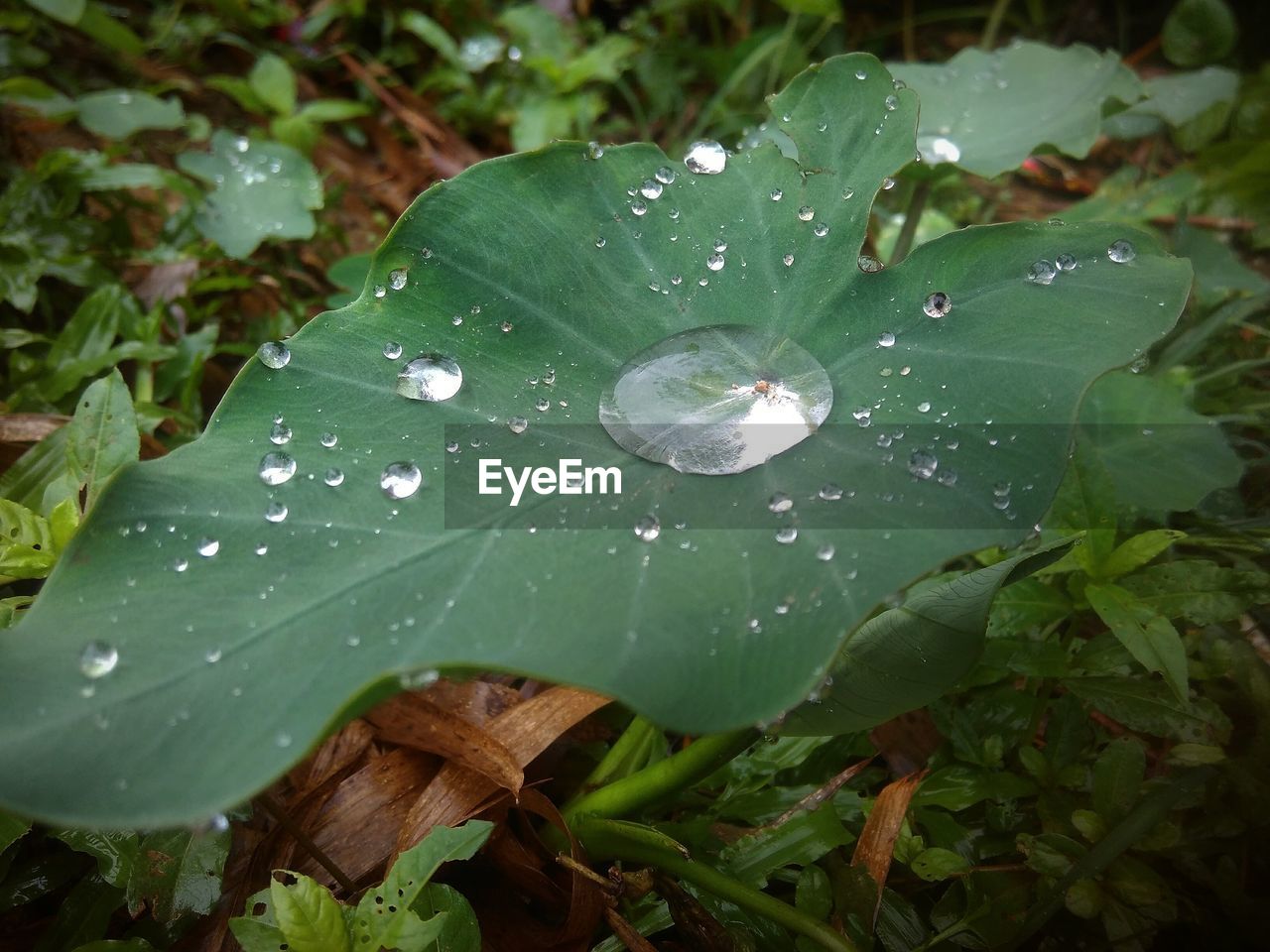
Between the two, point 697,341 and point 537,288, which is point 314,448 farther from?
point 697,341

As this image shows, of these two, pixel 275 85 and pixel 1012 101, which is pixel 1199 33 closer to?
pixel 1012 101

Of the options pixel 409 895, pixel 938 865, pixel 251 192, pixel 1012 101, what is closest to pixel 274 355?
pixel 409 895

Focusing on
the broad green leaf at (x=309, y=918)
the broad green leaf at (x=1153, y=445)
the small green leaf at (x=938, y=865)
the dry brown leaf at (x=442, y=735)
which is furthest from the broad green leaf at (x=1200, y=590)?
the broad green leaf at (x=309, y=918)

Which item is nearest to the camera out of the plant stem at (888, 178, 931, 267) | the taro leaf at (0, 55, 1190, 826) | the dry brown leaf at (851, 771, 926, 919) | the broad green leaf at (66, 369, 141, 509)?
the taro leaf at (0, 55, 1190, 826)

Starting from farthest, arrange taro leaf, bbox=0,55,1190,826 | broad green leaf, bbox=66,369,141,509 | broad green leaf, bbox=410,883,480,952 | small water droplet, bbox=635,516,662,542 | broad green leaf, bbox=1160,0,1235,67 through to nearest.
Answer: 1. broad green leaf, bbox=1160,0,1235,67
2. broad green leaf, bbox=66,369,141,509
3. broad green leaf, bbox=410,883,480,952
4. small water droplet, bbox=635,516,662,542
5. taro leaf, bbox=0,55,1190,826

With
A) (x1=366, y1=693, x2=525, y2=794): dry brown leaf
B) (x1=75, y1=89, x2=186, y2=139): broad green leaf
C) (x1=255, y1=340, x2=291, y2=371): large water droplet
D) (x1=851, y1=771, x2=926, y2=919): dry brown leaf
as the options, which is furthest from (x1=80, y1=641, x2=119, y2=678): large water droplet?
(x1=75, y1=89, x2=186, y2=139): broad green leaf

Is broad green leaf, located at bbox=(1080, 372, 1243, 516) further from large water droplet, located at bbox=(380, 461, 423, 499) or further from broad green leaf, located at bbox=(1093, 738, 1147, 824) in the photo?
large water droplet, located at bbox=(380, 461, 423, 499)

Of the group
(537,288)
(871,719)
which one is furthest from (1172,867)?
(537,288)

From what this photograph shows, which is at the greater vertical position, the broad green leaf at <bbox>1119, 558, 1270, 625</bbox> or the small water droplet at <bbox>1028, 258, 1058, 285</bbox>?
the small water droplet at <bbox>1028, 258, 1058, 285</bbox>
